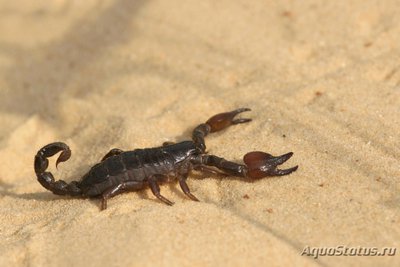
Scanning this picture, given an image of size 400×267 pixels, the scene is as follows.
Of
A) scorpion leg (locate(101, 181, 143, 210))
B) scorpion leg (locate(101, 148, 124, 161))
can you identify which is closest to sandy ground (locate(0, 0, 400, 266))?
scorpion leg (locate(101, 181, 143, 210))

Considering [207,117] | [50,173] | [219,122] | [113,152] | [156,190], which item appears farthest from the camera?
[207,117]

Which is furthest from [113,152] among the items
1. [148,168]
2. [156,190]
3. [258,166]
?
[258,166]

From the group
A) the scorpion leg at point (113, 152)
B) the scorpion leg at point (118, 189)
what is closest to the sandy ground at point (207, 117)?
the scorpion leg at point (118, 189)

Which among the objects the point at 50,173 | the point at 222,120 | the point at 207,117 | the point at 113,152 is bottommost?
the point at 50,173

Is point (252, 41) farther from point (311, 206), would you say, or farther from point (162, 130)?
point (311, 206)

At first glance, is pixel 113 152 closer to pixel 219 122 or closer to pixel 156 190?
pixel 156 190

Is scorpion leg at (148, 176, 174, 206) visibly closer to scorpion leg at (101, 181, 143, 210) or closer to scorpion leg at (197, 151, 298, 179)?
scorpion leg at (101, 181, 143, 210)

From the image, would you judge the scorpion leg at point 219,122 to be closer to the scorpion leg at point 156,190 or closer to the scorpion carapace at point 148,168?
the scorpion carapace at point 148,168
